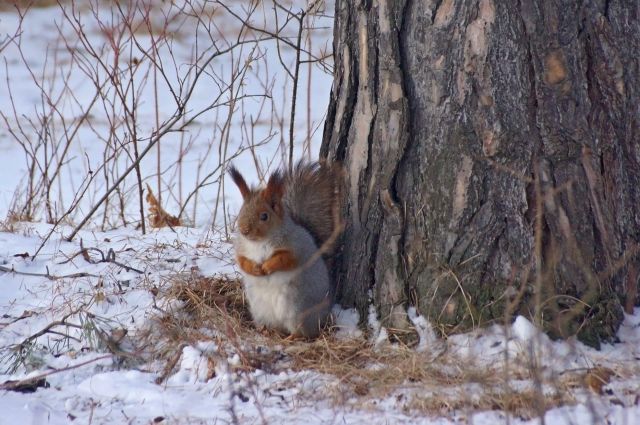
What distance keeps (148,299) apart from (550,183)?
1.43 m

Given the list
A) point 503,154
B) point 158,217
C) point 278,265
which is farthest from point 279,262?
point 158,217

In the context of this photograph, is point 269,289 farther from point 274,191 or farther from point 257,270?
point 274,191

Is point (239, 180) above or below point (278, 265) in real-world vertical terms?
above

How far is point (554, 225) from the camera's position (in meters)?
2.75

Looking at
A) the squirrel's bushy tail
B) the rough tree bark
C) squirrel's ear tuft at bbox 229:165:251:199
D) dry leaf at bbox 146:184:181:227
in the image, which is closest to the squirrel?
squirrel's ear tuft at bbox 229:165:251:199

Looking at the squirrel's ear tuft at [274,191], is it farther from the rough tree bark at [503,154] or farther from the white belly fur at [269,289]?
the rough tree bark at [503,154]

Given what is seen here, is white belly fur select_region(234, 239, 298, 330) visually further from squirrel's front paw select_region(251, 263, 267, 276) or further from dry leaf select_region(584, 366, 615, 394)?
dry leaf select_region(584, 366, 615, 394)

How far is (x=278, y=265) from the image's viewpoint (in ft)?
9.69

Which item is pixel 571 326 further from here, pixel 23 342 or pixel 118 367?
pixel 23 342

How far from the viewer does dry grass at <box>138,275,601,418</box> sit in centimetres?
245

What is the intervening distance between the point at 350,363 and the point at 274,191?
590 millimetres

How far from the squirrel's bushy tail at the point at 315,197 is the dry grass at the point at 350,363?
0.36 meters

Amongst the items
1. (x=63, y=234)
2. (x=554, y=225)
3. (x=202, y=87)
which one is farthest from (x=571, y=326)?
(x=202, y=87)

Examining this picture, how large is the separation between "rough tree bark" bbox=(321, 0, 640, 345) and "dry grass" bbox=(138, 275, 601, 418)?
0.64 ft
